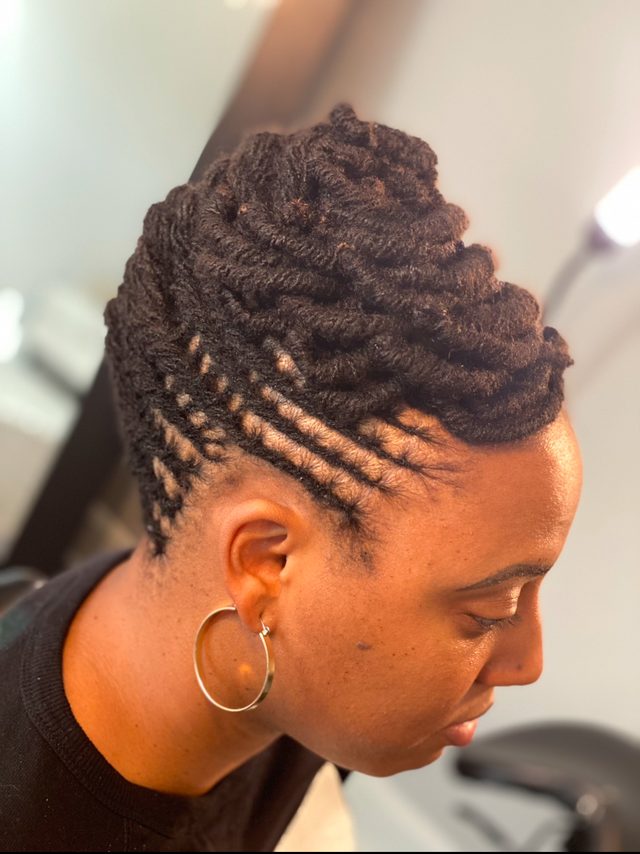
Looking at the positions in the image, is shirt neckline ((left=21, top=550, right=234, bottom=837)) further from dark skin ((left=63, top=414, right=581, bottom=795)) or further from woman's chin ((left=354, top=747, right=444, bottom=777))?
woman's chin ((left=354, top=747, right=444, bottom=777))

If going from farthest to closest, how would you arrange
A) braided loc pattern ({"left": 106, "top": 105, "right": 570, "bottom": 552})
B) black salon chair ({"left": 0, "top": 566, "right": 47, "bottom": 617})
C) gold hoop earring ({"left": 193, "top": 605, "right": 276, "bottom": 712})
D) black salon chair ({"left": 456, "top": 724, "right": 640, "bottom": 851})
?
black salon chair ({"left": 0, "top": 566, "right": 47, "bottom": 617}), black salon chair ({"left": 456, "top": 724, "right": 640, "bottom": 851}), gold hoop earring ({"left": 193, "top": 605, "right": 276, "bottom": 712}), braided loc pattern ({"left": 106, "top": 105, "right": 570, "bottom": 552})

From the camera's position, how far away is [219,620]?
0.61 metres

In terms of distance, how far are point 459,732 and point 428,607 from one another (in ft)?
0.62

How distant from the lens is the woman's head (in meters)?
0.48

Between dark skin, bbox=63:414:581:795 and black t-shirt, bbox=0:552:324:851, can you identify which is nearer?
dark skin, bbox=63:414:581:795

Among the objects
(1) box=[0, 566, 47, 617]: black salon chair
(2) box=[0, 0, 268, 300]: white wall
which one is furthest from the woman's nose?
(1) box=[0, 566, 47, 617]: black salon chair

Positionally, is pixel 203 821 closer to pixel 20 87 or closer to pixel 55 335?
pixel 55 335

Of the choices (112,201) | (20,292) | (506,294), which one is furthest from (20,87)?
(506,294)

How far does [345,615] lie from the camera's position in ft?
1.80

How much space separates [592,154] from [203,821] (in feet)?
2.69

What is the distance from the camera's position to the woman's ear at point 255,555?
1.78 feet

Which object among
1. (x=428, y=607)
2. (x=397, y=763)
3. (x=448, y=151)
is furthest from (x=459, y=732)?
(x=448, y=151)

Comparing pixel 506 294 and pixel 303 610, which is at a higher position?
pixel 506 294

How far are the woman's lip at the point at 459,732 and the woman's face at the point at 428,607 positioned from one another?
0.02 m
